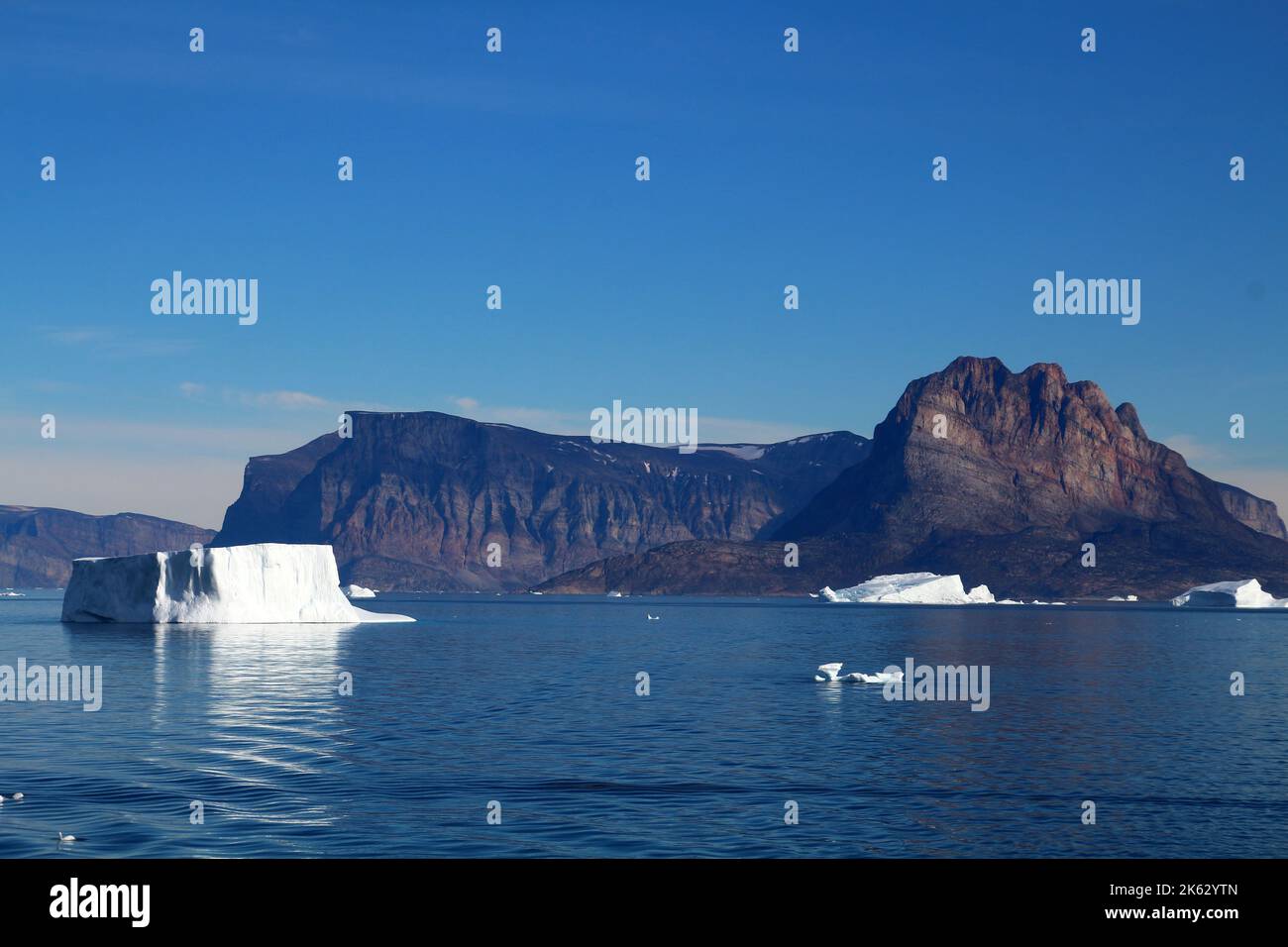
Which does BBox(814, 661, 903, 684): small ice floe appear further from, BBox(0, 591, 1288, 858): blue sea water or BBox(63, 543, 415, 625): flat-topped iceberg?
BBox(63, 543, 415, 625): flat-topped iceberg

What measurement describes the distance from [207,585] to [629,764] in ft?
253

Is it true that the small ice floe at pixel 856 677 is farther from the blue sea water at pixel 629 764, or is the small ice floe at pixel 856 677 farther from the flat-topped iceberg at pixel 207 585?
the flat-topped iceberg at pixel 207 585

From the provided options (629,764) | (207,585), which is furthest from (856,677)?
(207,585)

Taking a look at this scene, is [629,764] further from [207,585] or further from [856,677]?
[207,585]

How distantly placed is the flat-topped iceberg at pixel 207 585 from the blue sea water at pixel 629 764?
30.2 meters

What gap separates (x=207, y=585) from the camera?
101 meters

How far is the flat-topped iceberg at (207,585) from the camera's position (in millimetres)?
100125

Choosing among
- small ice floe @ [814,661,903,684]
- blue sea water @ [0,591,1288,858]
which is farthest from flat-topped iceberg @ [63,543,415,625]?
small ice floe @ [814,661,903,684]
